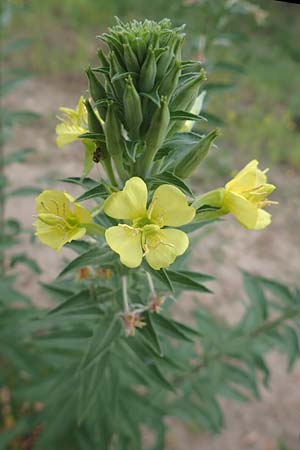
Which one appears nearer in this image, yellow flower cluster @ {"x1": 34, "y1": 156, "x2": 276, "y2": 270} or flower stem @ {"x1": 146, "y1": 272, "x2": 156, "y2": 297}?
yellow flower cluster @ {"x1": 34, "y1": 156, "x2": 276, "y2": 270}

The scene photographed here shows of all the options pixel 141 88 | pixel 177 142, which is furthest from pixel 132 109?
pixel 177 142

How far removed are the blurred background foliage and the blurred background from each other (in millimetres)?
16

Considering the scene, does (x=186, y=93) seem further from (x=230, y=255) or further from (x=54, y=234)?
Result: (x=230, y=255)

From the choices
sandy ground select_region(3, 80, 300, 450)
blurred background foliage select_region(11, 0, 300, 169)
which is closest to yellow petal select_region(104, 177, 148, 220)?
sandy ground select_region(3, 80, 300, 450)

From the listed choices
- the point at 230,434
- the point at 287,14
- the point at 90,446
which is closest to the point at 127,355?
the point at 90,446

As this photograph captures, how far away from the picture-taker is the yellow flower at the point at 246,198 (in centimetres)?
138

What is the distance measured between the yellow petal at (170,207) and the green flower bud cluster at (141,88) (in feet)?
0.46

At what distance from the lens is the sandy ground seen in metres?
3.47

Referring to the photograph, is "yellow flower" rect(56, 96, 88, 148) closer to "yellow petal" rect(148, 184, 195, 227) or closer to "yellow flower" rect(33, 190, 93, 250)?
"yellow flower" rect(33, 190, 93, 250)

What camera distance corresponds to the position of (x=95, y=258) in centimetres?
155

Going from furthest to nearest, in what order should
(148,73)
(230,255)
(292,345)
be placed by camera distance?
1. (230,255)
2. (292,345)
3. (148,73)

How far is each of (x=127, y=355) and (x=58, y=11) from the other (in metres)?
6.62

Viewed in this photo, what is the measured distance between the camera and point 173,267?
1.72 metres

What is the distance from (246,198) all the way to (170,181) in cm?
23
